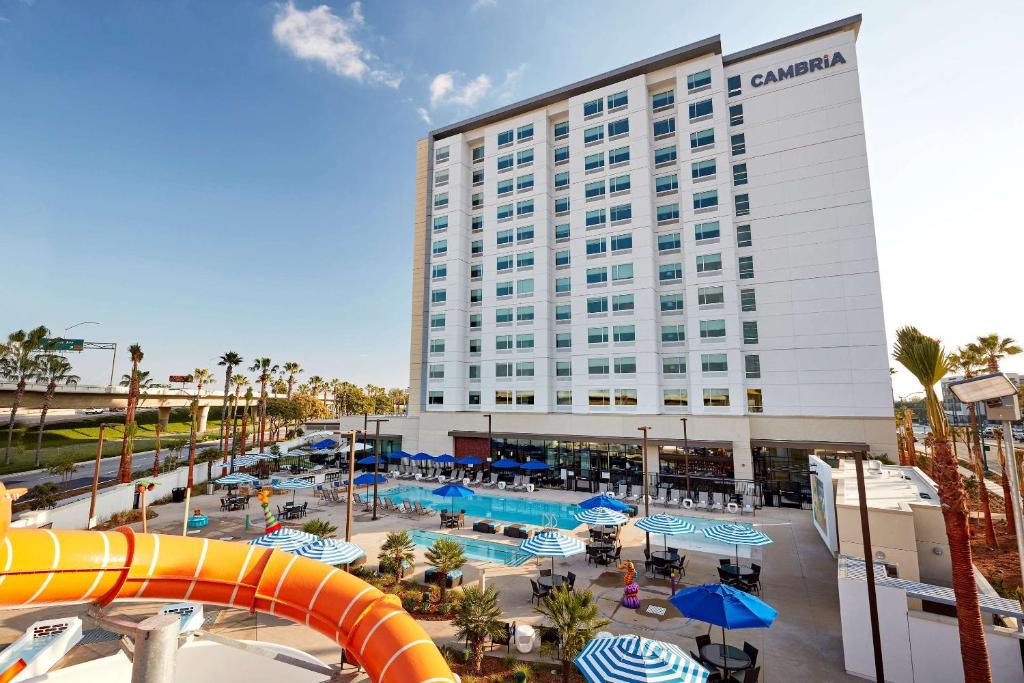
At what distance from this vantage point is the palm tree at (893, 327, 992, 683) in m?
9.16

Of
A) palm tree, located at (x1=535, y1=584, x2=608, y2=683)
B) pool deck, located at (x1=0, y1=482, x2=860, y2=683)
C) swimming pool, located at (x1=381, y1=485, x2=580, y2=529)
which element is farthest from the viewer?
swimming pool, located at (x1=381, y1=485, x2=580, y2=529)

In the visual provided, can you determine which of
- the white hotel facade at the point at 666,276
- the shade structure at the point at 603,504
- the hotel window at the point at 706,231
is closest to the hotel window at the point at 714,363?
the white hotel facade at the point at 666,276

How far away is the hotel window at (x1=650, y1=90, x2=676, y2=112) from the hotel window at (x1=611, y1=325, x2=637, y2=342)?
67.4 ft

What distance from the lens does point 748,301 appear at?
125 feet

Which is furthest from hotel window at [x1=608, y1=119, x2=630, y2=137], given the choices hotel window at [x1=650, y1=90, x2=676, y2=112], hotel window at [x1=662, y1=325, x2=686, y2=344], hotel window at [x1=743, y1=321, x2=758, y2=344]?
hotel window at [x1=743, y1=321, x2=758, y2=344]

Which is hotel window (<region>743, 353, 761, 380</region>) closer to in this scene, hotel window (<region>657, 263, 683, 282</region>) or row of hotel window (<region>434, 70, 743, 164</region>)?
hotel window (<region>657, 263, 683, 282</region>)

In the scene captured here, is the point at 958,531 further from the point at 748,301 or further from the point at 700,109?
the point at 700,109

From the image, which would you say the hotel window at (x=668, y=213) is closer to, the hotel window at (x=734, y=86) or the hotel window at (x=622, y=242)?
the hotel window at (x=622, y=242)

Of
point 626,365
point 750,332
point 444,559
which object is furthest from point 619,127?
point 444,559

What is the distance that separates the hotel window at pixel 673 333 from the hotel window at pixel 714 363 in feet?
8.18

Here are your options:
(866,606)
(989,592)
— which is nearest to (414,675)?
(866,606)

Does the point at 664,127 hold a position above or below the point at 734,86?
below

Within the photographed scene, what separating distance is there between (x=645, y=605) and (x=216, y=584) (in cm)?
1397

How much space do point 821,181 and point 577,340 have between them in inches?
906
